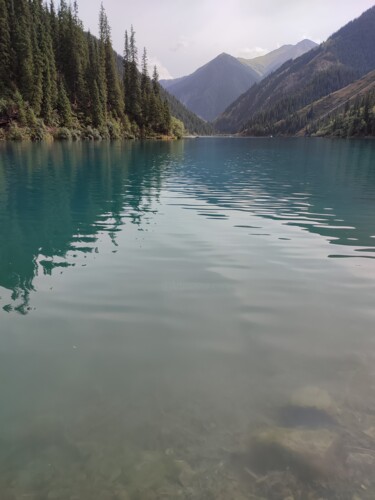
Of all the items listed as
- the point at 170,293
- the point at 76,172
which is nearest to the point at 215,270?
the point at 170,293

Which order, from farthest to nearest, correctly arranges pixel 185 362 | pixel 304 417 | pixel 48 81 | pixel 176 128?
pixel 176 128
pixel 48 81
pixel 185 362
pixel 304 417

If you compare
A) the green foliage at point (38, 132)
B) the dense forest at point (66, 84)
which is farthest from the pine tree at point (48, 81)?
the green foliage at point (38, 132)

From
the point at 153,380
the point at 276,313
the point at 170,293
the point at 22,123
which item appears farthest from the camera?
the point at 22,123

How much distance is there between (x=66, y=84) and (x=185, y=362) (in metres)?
118

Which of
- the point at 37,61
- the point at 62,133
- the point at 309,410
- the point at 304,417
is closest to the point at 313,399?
the point at 309,410

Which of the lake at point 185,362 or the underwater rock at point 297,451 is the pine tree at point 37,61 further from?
the underwater rock at point 297,451

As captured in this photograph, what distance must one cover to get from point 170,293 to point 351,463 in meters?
5.38

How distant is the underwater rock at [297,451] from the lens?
12.4 feet

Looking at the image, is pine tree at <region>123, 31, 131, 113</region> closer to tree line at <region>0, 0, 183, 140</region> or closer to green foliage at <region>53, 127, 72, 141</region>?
tree line at <region>0, 0, 183, 140</region>

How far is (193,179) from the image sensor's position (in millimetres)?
30688

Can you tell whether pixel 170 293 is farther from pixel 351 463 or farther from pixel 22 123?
pixel 22 123

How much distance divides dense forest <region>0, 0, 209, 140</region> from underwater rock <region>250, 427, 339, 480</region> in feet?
270

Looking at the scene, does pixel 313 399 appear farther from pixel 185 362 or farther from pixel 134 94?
pixel 134 94

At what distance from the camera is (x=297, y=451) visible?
398cm
